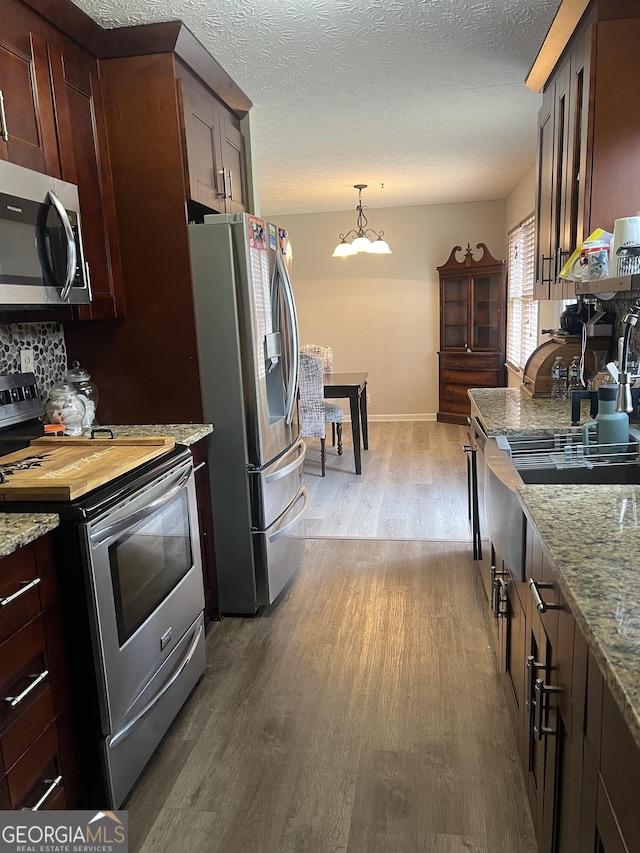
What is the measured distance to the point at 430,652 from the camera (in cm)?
237

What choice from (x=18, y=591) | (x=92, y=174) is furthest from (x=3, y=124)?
(x=18, y=591)

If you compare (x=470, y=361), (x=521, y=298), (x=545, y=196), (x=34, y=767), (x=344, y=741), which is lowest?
(x=344, y=741)

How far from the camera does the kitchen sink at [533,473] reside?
158cm

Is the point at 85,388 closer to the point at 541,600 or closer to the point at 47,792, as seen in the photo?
the point at 47,792

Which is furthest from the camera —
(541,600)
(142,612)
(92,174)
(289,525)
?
(289,525)

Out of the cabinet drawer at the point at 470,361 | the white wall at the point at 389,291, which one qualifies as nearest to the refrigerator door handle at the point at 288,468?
the cabinet drawer at the point at 470,361

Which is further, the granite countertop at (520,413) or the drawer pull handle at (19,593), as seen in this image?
the granite countertop at (520,413)

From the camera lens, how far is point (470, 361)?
6484mm

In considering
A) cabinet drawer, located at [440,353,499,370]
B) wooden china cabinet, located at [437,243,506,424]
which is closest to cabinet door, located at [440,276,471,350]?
wooden china cabinet, located at [437,243,506,424]

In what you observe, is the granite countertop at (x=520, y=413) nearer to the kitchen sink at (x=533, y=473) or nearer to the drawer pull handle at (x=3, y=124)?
the kitchen sink at (x=533, y=473)

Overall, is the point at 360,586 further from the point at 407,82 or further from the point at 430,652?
the point at 407,82

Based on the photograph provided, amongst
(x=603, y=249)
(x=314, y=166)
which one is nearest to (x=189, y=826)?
(x=603, y=249)

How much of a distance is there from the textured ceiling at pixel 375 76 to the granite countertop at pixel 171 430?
1502mm

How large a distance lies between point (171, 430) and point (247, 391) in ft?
1.14
